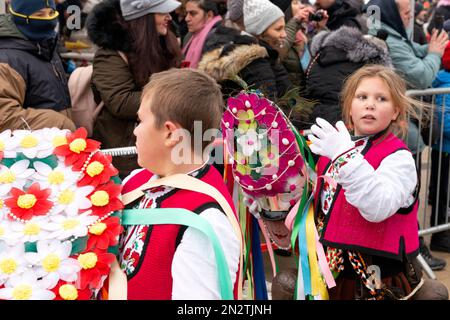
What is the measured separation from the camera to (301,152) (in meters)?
2.98

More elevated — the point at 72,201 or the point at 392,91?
the point at 72,201

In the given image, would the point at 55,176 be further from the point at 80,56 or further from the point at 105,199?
the point at 80,56

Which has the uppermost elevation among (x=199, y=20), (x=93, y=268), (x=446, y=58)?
(x=93, y=268)

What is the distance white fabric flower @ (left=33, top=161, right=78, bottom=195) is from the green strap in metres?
0.24

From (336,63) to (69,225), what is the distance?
291 centimetres

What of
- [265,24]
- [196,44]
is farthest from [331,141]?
[196,44]

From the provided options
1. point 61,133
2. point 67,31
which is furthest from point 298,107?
point 67,31

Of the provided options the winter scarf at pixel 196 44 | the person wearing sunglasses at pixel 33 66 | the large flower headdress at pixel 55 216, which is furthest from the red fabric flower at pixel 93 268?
the winter scarf at pixel 196 44

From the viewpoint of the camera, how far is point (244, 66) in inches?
171

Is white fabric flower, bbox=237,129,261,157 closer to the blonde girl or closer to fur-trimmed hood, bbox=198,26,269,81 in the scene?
the blonde girl

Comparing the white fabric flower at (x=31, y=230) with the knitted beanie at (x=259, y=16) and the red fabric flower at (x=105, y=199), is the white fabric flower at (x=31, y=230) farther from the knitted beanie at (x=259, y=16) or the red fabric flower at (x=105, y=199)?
the knitted beanie at (x=259, y=16)

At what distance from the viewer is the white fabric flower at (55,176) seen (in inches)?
82.3

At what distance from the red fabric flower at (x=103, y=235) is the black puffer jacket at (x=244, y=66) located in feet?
7.37
